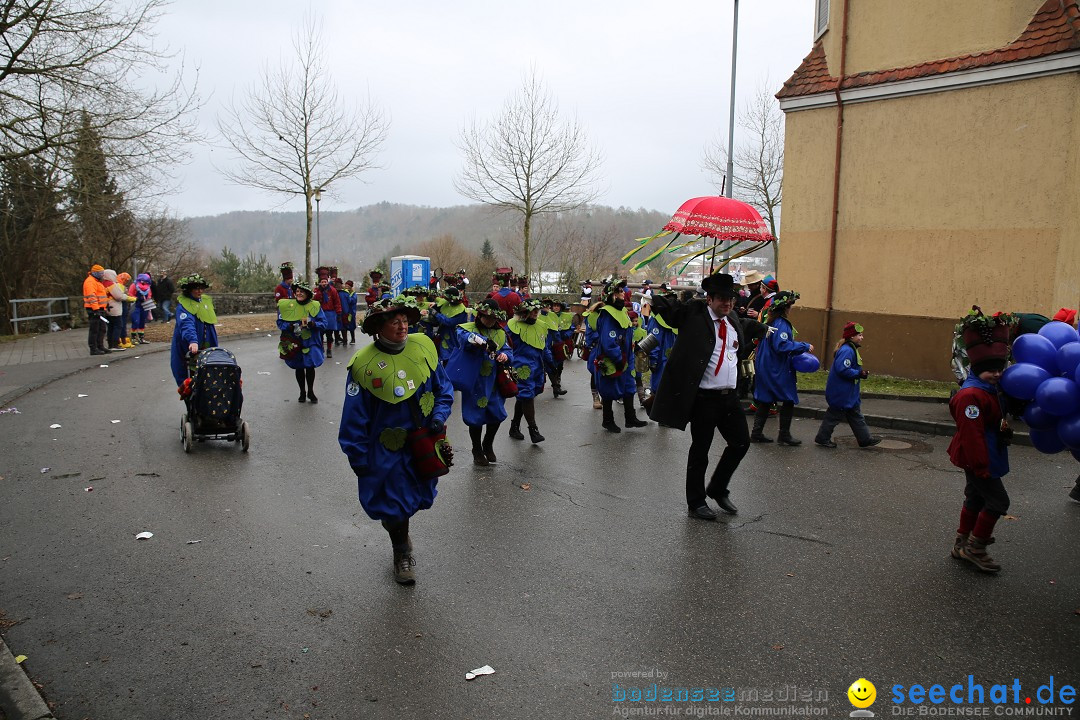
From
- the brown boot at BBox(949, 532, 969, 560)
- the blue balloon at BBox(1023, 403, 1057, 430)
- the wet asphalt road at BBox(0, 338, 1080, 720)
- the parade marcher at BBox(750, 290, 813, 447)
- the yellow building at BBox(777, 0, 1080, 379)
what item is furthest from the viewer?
the yellow building at BBox(777, 0, 1080, 379)

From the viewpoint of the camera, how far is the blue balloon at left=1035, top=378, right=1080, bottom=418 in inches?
172

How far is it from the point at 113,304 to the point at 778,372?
15.2 metres

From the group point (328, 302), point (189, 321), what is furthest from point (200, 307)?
point (328, 302)

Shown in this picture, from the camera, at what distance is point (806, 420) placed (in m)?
11.1

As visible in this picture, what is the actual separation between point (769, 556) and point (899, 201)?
422 inches

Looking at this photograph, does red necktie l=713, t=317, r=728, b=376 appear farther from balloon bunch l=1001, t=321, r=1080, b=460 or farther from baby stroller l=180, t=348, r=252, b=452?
baby stroller l=180, t=348, r=252, b=452

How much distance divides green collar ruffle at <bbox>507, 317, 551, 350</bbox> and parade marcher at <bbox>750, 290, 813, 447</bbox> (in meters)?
2.83

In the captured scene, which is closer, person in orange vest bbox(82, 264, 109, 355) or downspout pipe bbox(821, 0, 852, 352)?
downspout pipe bbox(821, 0, 852, 352)

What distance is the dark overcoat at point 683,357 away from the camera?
6109mm

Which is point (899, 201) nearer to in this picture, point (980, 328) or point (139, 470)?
point (980, 328)

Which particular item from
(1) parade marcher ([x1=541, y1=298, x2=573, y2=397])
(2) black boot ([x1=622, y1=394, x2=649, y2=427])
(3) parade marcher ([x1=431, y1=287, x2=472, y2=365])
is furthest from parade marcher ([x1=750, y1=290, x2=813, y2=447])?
(3) parade marcher ([x1=431, y1=287, x2=472, y2=365])

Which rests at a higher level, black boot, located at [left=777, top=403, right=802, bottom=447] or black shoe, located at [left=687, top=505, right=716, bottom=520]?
black boot, located at [left=777, top=403, right=802, bottom=447]

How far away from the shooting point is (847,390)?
8.86 metres

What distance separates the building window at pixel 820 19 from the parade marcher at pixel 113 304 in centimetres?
1637
